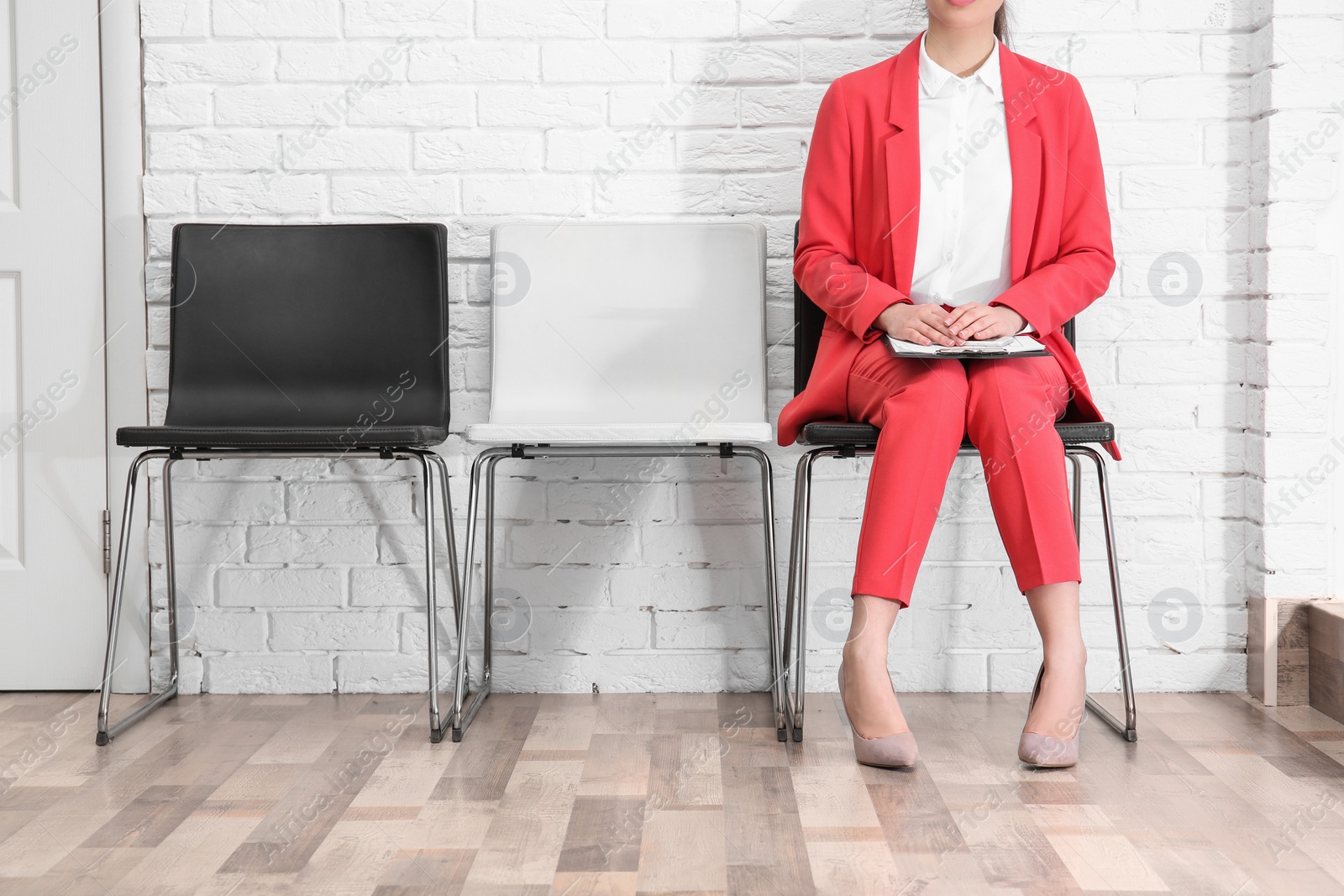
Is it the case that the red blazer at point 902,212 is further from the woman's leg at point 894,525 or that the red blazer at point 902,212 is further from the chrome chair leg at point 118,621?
the chrome chair leg at point 118,621

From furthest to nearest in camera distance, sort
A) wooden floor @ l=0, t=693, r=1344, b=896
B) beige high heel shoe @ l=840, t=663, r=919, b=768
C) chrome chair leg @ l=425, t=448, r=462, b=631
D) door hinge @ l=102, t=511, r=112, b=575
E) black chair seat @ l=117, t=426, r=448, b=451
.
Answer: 1. door hinge @ l=102, t=511, r=112, b=575
2. chrome chair leg @ l=425, t=448, r=462, b=631
3. black chair seat @ l=117, t=426, r=448, b=451
4. beige high heel shoe @ l=840, t=663, r=919, b=768
5. wooden floor @ l=0, t=693, r=1344, b=896

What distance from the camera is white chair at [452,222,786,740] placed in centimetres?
172

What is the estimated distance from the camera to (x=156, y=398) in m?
1.81

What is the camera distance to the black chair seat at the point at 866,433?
4.58ft

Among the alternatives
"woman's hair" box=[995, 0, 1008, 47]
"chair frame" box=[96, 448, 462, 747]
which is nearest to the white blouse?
"woman's hair" box=[995, 0, 1008, 47]

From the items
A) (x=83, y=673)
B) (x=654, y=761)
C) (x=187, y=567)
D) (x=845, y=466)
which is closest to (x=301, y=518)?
(x=187, y=567)

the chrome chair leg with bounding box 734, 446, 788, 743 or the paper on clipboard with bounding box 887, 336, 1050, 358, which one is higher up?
the paper on clipboard with bounding box 887, 336, 1050, 358

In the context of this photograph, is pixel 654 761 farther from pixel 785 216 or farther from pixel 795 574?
pixel 785 216

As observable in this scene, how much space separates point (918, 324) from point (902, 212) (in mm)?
233

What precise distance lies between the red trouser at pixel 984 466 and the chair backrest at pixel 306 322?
764mm

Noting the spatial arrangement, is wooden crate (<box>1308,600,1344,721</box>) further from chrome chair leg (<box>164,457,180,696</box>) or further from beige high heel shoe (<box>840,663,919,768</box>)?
chrome chair leg (<box>164,457,180,696</box>)

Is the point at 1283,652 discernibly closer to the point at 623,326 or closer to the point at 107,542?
the point at 623,326

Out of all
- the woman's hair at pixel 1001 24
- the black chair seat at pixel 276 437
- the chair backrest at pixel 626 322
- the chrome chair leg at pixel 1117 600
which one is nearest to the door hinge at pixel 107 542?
the black chair seat at pixel 276 437

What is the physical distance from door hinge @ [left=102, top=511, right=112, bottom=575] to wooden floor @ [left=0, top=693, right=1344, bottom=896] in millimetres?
254
